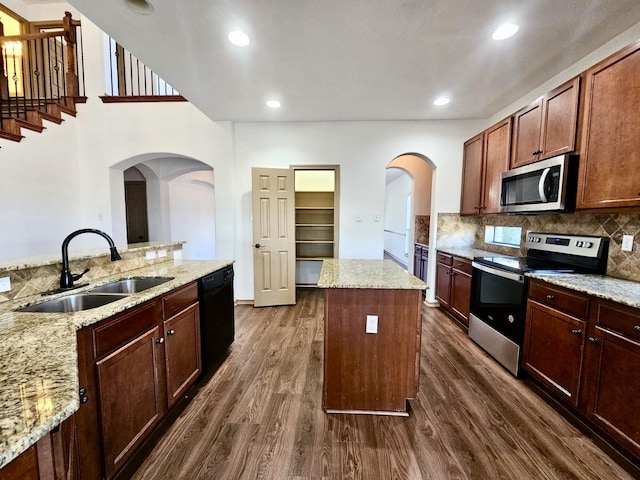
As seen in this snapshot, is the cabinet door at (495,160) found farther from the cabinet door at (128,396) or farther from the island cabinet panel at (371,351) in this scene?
the cabinet door at (128,396)

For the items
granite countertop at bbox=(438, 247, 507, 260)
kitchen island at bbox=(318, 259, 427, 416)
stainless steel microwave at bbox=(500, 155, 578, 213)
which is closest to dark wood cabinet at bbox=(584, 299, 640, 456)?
stainless steel microwave at bbox=(500, 155, 578, 213)

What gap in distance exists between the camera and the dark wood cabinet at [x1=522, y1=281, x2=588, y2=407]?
5.80ft

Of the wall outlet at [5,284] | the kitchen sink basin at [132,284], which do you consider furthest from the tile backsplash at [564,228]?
the wall outlet at [5,284]

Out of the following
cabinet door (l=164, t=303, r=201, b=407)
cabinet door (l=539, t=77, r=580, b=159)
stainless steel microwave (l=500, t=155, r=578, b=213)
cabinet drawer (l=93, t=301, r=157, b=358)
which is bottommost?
cabinet door (l=164, t=303, r=201, b=407)

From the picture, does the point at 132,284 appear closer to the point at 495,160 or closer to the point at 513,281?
the point at 513,281

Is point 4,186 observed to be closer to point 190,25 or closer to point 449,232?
point 190,25

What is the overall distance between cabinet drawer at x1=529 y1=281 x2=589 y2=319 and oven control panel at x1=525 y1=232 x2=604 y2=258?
1.86ft

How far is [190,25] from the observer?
193cm

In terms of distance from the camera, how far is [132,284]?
1.99m

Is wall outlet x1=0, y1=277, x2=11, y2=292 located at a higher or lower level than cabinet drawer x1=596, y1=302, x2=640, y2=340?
higher

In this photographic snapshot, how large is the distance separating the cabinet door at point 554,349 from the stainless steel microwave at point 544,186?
85 cm

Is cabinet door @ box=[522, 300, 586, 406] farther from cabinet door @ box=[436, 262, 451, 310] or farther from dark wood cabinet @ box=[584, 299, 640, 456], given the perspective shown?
cabinet door @ box=[436, 262, 451, 310]

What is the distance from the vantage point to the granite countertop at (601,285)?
4.97ft

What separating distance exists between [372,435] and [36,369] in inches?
67.3
